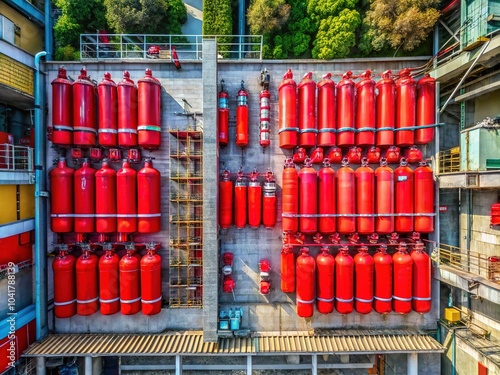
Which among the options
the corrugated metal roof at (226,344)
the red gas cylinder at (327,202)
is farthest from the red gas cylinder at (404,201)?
the corrugated metal roof at (226,344)

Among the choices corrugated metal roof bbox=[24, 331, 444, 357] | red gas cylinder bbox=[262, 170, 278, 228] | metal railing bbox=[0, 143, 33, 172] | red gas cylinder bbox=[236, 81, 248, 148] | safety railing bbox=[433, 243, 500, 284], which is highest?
red gas cylinder bbox=[236, 81, 248, 148]

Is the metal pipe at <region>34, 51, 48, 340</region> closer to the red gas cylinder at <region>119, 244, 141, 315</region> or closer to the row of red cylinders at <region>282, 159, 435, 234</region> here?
the red gas cylinder at <region>119, 244, 141, 315</region>

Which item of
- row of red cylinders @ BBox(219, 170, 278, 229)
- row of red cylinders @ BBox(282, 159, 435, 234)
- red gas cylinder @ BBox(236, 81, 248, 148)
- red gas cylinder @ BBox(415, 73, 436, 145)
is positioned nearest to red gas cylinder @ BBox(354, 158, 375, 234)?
row of red cylinders @ BBox(282, 159, 435, 234)

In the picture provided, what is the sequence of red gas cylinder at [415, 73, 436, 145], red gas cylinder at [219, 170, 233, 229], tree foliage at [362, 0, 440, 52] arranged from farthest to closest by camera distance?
1. tree foliage at [362, 0, 440, 52]
2. red gas cylinder at [219, 170, 233, 229]
3. red gas cylinder at [415, 73, 436, 145]

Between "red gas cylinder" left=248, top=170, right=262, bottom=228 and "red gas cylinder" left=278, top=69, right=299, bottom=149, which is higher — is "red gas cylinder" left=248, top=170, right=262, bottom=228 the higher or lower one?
the lower one

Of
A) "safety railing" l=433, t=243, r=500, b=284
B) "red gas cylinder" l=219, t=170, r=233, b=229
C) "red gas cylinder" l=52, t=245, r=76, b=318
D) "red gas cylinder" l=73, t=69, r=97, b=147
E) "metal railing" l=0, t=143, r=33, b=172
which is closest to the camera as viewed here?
"safety railing" l=433, t=243, r=500, b=284

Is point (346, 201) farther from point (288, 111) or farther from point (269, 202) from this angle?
point (288, 111)

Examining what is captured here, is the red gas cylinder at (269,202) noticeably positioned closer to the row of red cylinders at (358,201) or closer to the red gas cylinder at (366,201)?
the row of red cylinders at (358,201)
